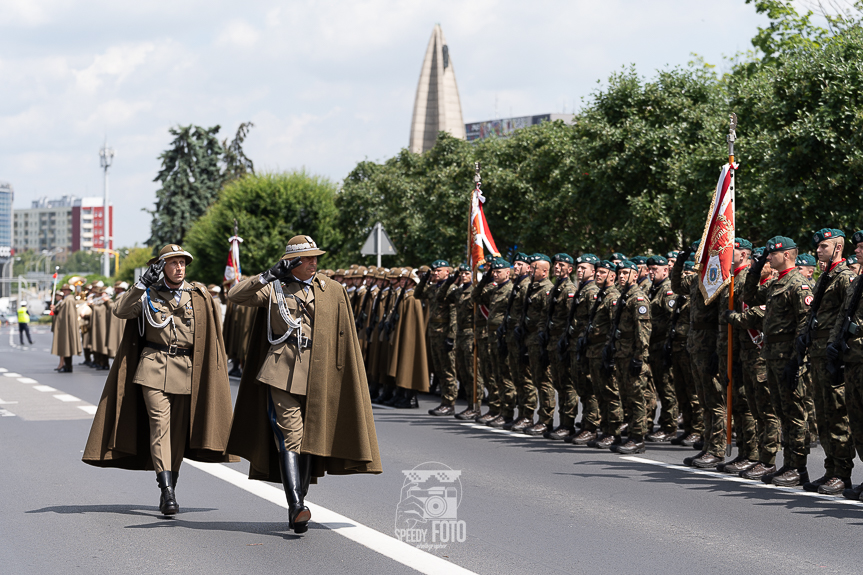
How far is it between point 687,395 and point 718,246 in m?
2.22

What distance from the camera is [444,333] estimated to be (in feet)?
49.6

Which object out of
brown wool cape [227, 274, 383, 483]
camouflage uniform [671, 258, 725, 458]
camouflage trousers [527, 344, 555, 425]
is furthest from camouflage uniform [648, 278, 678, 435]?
brown wool cape [227, 274, 383, 483]

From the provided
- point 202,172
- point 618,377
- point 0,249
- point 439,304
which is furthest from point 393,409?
point 0,249

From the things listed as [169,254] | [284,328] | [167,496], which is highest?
[169,254]

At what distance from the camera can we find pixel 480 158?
37.6 metres

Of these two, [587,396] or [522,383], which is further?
[522,383]

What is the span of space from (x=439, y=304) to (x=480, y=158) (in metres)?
23.0

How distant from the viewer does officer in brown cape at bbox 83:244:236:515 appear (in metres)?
7.81

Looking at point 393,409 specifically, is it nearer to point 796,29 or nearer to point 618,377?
point 618,377

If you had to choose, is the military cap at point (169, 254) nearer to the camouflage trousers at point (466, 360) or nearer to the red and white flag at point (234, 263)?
the camouflage trousers at point (466, 360)

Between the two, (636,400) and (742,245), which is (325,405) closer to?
(636,400)

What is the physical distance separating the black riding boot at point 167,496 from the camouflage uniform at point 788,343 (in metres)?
5.01

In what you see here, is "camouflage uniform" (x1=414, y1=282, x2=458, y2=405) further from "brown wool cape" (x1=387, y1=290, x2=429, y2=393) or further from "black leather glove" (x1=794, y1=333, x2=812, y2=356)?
"black leather glove" (x1=794, y1=333, x2=812, y2=356)

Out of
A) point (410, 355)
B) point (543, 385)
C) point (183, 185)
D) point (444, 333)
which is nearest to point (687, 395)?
point (543, 385)
